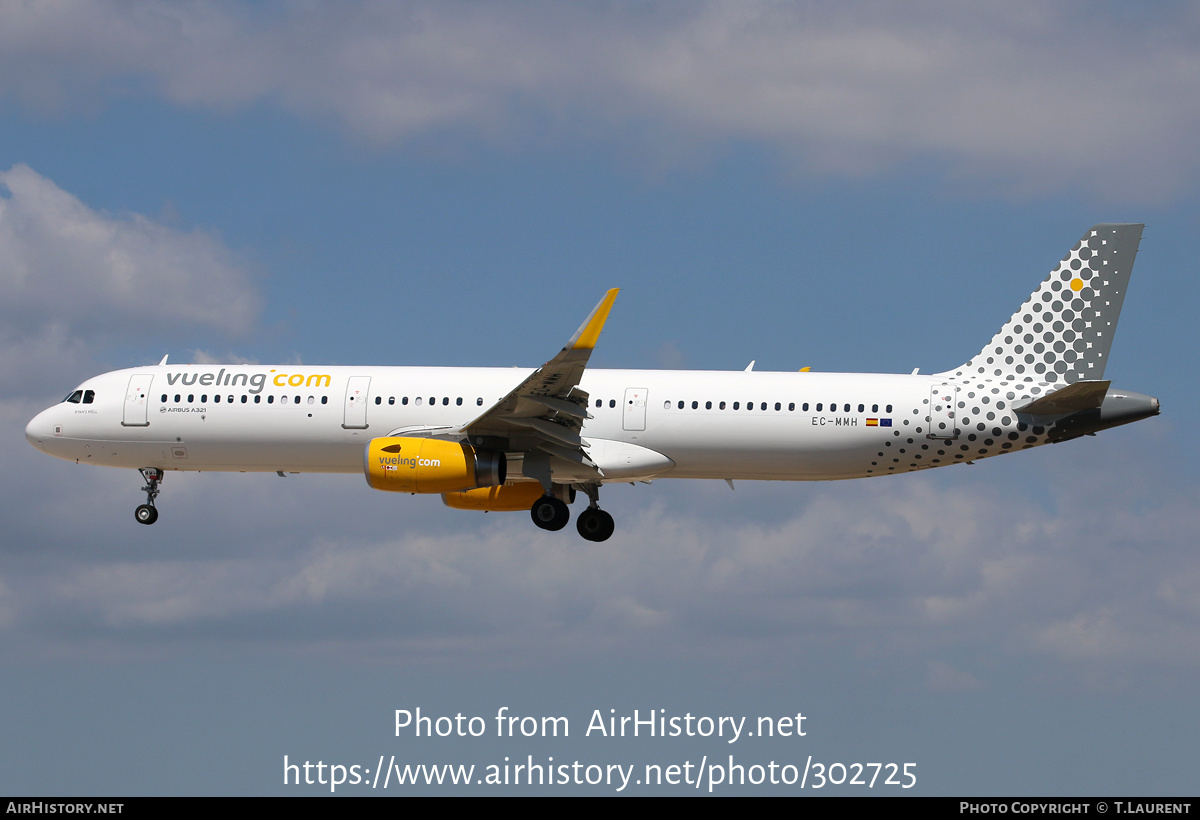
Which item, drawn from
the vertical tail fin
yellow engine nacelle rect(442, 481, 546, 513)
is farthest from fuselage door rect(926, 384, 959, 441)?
yellow engine nacelle rect(442, 481, 546, 513)

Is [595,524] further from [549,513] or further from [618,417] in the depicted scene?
[618,417]

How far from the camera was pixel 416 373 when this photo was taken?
38938mm

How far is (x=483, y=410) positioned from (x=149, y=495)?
1177 centimetres

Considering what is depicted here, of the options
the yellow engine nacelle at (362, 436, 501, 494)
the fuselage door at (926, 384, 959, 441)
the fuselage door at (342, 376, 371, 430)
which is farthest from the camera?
the fuselage door at (342, 376, 371, 430)

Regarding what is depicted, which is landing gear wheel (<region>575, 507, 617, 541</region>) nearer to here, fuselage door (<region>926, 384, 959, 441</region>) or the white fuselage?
the white fuselage

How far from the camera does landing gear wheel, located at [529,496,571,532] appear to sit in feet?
126

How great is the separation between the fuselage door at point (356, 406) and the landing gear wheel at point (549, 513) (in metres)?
5.79

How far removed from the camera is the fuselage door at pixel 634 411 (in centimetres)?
3709

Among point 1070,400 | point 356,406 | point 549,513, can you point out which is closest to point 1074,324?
point 1070,400

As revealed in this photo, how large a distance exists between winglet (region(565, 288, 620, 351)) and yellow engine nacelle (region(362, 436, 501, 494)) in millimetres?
5035

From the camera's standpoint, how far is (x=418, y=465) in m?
34.8

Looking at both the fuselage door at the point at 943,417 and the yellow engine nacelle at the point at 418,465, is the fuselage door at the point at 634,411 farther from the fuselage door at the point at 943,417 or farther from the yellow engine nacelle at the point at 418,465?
the fuselage door at the point at 943,417

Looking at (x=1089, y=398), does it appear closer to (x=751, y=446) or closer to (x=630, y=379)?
(x=751, y=446)

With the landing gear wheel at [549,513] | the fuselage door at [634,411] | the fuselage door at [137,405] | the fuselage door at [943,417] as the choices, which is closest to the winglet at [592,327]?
the fuselage door at [634,411]
